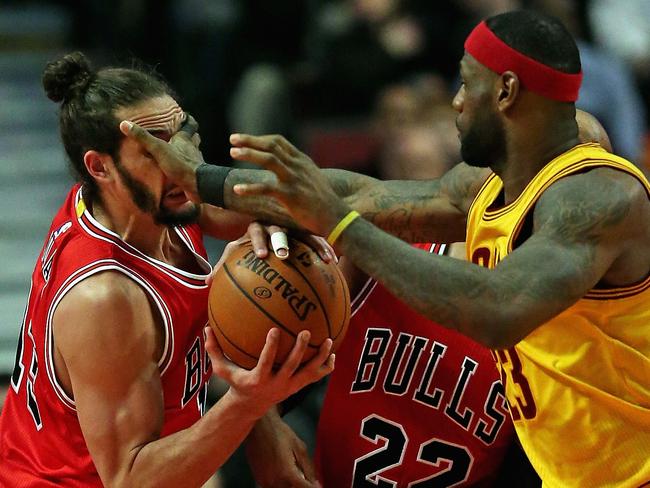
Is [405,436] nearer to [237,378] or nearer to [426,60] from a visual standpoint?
[237,378]

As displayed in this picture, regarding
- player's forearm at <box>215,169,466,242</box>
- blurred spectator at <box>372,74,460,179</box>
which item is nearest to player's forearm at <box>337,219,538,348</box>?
player's forearm at <box>215,169,466,242</box>

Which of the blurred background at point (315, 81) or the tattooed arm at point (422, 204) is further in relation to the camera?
the blurred background at point (315, 81)

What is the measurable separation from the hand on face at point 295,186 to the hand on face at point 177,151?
20.7 inches

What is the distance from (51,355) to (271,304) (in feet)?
2.68

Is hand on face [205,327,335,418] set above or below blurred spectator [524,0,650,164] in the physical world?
above

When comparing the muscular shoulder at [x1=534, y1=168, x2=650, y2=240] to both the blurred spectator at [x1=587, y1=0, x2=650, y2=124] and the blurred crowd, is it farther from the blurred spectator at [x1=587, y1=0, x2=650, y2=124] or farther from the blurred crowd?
the blurred spectator at [x1=587, y1=0, x2=650, y2=124]

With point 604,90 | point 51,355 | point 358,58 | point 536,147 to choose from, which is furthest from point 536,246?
point 358,58

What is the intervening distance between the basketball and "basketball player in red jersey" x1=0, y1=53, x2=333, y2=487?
0.05 meters

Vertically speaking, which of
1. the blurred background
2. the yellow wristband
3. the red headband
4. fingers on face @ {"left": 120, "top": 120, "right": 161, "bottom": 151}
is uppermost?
the red headband

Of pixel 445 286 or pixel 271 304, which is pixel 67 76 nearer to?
pixel 271 304

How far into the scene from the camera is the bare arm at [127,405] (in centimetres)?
391

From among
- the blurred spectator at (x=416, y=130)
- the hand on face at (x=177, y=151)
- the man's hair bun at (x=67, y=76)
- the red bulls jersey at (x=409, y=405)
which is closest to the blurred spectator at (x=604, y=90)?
the blurred spectator at (x=416, y=130)

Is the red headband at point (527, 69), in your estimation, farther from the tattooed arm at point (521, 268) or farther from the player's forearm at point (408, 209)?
the player's forearm at point (408, 209)

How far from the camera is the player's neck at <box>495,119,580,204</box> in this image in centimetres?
393
